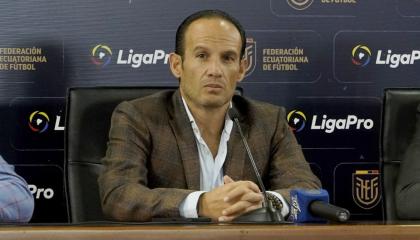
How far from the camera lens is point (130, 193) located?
2406mm

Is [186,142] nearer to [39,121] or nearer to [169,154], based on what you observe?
[169,154]

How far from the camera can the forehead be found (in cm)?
270

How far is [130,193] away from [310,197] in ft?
2.56

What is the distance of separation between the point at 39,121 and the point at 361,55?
5.14ft

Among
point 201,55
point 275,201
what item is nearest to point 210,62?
point 201,55

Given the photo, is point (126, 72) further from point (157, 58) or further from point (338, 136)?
point (338, 136)

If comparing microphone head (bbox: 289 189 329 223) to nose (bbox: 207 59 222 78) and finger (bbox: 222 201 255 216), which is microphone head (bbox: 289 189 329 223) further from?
nose (bbox: 207 59 222 78)

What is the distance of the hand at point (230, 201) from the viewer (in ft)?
7.14

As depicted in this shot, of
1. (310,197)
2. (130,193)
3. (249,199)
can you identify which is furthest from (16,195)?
(310,197)

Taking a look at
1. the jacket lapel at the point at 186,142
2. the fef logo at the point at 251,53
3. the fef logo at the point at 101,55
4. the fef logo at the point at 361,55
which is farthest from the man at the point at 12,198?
the fef logo at the point at 361,55

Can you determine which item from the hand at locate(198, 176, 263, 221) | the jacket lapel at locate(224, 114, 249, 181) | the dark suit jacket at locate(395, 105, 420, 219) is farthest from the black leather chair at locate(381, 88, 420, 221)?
the hand at locate(198, 176, 263, 221)

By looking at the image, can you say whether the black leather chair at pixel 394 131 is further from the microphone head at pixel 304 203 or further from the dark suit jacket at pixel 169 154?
the microphone head at pixel 304 203

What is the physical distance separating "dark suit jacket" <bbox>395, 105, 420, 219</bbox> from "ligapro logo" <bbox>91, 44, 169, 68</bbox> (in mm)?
1376

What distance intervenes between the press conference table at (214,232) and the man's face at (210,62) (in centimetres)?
124
